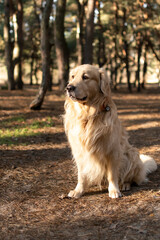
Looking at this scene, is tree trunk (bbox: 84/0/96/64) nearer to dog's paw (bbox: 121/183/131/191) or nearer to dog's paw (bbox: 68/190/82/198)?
dog's paw (bbox: 121/183/131/191)

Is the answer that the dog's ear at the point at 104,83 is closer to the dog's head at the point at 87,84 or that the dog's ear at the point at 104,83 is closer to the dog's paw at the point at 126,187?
the dog's head at the point at 87,84

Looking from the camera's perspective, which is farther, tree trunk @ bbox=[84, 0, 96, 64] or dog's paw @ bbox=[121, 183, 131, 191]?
tree trunk @ bbox=[84, 0, 96, 64]

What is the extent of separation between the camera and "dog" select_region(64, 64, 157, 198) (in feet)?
11.8

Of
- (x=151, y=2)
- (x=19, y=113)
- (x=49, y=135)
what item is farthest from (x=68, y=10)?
(x=49, y=135)

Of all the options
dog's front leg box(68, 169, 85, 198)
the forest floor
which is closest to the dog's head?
dog's front leg box(68, 169, 85, 198)

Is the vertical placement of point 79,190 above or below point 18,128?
below

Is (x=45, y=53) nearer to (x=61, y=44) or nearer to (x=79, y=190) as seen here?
(x=61, y=44)

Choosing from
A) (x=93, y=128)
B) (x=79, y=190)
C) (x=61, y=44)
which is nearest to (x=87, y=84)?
(x=93, y=128)

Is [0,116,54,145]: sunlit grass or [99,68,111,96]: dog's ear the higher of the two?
[99,68,111,96]: dog's ear

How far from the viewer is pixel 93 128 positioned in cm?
366

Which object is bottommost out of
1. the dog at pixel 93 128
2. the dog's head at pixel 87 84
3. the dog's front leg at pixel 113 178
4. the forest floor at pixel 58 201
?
the forest floor at pixel 58 201

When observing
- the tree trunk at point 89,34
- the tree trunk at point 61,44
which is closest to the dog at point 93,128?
the tree trunk at point 89,34

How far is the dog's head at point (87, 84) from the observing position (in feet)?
11.5

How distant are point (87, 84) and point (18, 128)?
16.2ft
